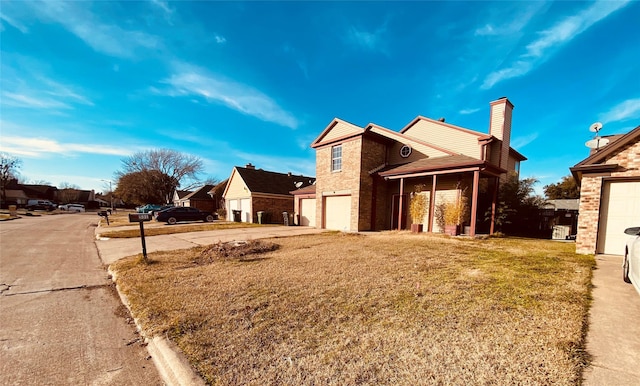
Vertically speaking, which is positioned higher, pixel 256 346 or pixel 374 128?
pixel 374 128

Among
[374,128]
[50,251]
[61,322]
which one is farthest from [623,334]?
[374,128]

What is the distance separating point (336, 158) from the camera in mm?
15766

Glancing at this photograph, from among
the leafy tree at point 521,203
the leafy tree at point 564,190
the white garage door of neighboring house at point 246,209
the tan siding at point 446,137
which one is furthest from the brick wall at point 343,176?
the leafy tree at point 564,190

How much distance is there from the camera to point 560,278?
4.80 m

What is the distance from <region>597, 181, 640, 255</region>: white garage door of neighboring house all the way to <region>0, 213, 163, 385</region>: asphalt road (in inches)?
424

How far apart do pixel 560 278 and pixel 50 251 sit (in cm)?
1474

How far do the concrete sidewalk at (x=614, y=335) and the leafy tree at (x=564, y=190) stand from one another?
34.2m

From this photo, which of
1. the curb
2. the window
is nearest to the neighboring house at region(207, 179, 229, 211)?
the window

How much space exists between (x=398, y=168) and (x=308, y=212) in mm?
8045

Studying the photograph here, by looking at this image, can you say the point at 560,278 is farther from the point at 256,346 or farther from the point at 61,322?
the point at 61,322

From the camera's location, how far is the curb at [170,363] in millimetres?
2230

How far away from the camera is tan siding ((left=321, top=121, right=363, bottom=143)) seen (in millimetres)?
14462

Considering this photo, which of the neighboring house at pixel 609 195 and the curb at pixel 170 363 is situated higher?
the neighboring house at pixel 609 195

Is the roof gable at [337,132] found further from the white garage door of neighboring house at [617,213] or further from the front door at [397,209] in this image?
the white garage door of neighboring house at [617,213]
